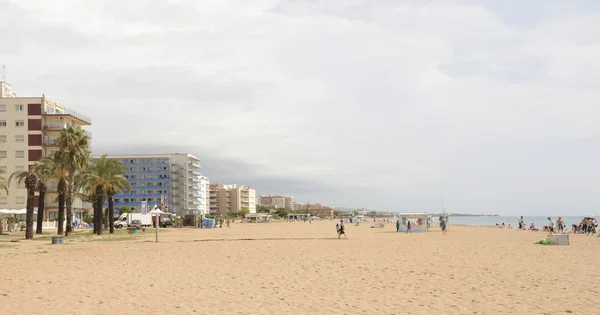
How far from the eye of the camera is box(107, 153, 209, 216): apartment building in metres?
147

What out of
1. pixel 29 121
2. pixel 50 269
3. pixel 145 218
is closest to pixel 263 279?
pixel 50 269

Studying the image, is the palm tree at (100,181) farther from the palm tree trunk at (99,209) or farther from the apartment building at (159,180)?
the apartment building at (159,180)

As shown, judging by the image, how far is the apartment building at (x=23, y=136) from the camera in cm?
7131

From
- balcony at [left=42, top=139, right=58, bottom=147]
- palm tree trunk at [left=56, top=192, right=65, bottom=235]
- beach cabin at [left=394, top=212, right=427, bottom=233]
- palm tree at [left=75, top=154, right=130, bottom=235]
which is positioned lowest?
beach cabin at [left=394, top=212, right=427, bottom=233]

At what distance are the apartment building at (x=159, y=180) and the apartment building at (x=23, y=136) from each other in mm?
73046

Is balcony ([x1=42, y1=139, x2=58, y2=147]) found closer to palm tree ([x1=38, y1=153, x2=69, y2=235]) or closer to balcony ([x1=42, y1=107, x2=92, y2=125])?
balcony ([x1=42, y1=107, x2=92, y2=125])

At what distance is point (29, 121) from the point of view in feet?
235

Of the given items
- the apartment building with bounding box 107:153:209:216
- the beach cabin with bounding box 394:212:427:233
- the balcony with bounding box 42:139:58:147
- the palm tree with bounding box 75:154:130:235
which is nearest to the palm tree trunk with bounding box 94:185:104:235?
the palm tree with bounding box 75:154:130:235

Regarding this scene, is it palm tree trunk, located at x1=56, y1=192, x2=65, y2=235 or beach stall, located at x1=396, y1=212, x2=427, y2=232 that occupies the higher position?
palm tree trunk, located at x1=56, y1=192, x2=65, y2=235

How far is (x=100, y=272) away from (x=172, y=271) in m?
2.39

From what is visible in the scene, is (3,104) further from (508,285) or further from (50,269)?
(508,285)

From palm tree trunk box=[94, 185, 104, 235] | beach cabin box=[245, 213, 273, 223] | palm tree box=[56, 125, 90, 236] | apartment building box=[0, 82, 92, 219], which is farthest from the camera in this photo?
beach cabin box=[245, 213, 273, 223]

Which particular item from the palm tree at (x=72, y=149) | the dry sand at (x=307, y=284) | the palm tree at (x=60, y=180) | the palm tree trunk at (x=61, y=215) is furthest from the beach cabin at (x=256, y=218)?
the dry sand at (x=307, y=284)

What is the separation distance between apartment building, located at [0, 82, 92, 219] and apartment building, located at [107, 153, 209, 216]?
2876 inches
